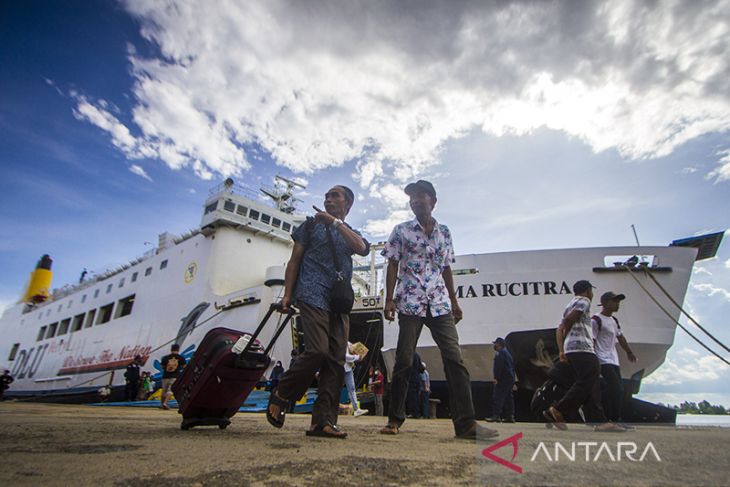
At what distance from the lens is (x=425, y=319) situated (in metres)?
2.79

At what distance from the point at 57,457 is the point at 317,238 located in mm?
1728

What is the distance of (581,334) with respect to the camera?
3549 mm

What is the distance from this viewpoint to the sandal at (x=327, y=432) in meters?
2.16

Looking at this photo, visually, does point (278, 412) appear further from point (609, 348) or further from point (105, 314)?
point (105, 314)

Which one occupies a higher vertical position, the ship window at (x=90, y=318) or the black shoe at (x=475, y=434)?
the ship window at (x=90, y=318)

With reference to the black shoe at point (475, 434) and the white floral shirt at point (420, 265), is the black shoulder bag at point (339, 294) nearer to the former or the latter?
the white floral shirt at point (420, 265)

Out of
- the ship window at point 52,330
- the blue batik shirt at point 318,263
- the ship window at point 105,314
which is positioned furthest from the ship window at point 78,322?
the blue batik shirt at point 318,263

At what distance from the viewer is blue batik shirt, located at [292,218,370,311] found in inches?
98.1

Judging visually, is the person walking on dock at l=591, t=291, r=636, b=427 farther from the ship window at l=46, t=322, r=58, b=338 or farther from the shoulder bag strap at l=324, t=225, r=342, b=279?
the ship window at l=46, t=322, r=58, b=338

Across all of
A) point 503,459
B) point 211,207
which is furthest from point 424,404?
point 211,207

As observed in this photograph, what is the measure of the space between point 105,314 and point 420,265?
23.0 meters

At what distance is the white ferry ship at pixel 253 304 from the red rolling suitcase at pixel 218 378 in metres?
6.32

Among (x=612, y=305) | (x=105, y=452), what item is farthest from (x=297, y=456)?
(x=612, y=305)

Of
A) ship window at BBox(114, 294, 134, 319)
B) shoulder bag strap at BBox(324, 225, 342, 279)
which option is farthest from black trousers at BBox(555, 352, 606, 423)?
ship window at BBox(114, 294, 134, 319)
